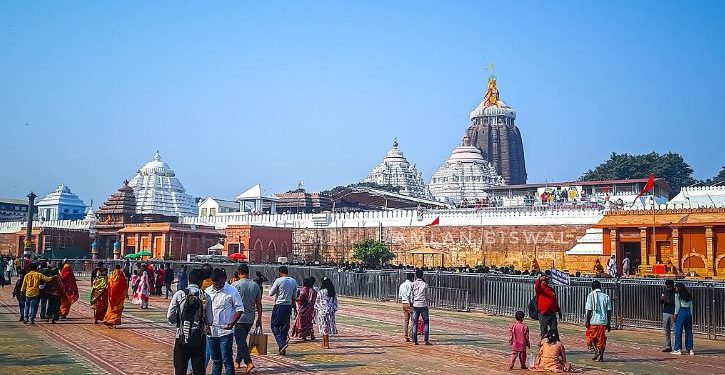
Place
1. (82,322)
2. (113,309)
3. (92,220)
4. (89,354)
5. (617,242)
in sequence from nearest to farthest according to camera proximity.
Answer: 1. (89,354)
2. (113,309)
3. (82,322)
4. (617,242)
5. (92,220)

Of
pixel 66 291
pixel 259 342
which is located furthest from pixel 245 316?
pixel 66 291

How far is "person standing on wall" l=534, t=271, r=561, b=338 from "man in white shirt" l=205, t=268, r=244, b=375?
16.5ft

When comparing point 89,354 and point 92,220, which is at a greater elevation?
point 92,220

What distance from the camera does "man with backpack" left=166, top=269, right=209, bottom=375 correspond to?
7.89 m

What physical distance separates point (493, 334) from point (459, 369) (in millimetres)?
5417

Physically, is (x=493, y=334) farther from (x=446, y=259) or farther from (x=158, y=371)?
(x=446, y=259)

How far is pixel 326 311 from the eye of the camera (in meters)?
12.3

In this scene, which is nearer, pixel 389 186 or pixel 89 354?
pixel 89 354

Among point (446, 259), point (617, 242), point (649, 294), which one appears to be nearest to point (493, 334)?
point (649, 294)

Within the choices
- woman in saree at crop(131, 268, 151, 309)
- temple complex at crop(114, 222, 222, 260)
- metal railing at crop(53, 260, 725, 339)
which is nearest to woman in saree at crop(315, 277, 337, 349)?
metal railing at crop(53, 260, 725, 339)

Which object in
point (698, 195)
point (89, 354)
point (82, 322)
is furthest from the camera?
point (698, 195)

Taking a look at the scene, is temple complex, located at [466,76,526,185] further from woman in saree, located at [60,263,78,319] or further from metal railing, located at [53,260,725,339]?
woman in saree, located at [60,263,78,319]

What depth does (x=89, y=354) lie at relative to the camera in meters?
10.9

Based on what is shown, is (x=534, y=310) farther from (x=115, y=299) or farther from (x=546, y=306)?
(x=115, y=299)
